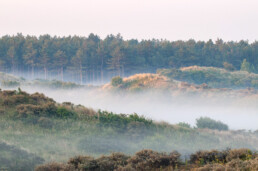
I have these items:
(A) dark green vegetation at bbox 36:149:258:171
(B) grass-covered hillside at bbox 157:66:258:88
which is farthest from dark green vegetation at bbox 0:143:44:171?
(B) grass-covered hillside at bbox 157:66:258:88

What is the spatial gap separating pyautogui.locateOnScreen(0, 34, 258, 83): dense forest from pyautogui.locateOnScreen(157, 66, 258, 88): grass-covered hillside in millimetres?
14295

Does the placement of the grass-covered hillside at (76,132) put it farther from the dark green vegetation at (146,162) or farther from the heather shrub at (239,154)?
the heather shrub at (239,154)

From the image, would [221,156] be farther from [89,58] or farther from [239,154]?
[89,58]

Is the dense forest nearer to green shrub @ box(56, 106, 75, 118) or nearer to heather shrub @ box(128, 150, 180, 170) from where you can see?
green shrub @ box(56, 106, 75, 118)

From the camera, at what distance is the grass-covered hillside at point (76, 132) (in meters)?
18.0

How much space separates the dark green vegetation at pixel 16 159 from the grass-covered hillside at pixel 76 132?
612mm

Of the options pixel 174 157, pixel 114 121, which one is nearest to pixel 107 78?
pixel 114 121

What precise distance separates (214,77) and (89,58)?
3428 cm

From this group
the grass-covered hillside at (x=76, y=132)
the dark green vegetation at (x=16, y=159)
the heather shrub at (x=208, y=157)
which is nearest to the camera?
the heather shrub at (x=208, y=157)

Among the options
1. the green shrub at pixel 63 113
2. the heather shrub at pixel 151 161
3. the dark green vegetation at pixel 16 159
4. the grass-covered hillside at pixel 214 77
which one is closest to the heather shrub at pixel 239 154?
the heather shrub at pixel 151 161

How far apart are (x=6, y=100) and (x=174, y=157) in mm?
12951

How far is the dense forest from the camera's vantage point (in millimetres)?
103438

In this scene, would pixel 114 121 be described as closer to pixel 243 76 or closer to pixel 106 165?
pixel 106 165

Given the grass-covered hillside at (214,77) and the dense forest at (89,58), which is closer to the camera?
the grass-covered hillside at (214,77)
